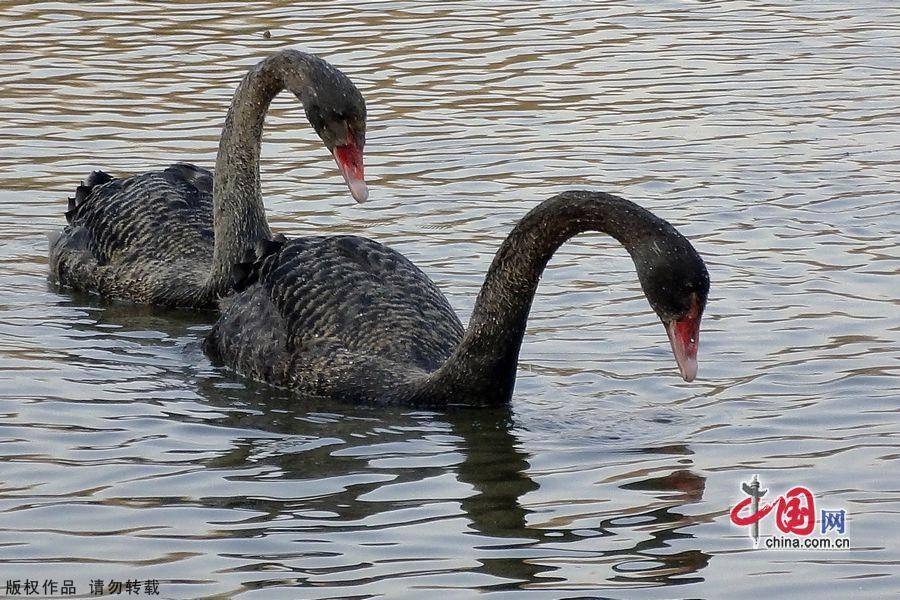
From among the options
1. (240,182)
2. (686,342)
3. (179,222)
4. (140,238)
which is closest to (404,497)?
(686,342)

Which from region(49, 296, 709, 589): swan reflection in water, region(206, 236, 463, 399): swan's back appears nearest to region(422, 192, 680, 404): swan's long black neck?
region(49, 296, 709, 589): swan reflection in water

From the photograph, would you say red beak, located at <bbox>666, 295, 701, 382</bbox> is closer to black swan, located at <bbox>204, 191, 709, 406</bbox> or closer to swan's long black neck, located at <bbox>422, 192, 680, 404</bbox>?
black swan, located at <bbox>204, 191, 709, 406</bbox>

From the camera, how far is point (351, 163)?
941 centimetres

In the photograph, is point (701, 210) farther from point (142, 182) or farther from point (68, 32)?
point (68, 32)

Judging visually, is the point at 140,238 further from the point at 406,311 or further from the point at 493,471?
the point at 493,471

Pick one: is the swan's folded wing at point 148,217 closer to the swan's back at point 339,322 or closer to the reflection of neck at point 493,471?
the swan's back at point 339,322

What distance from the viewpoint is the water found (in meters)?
6.84

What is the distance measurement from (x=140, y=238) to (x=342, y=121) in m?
2.14

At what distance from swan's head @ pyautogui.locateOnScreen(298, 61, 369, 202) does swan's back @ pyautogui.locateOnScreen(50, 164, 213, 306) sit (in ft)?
5.43

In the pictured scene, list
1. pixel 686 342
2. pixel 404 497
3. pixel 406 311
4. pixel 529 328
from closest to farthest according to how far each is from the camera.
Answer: pixel 404 497 → pixel 686 342 → pixel 406 311 → pixel 529 328

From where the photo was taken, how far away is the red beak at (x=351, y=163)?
30.6 feet

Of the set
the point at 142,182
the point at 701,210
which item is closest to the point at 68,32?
the point at 142,182

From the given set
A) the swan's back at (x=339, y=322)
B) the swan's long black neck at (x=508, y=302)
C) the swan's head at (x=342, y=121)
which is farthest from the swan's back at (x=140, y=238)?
the swan's long black neck at (x=508, y=302)

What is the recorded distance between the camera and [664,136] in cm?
1316
